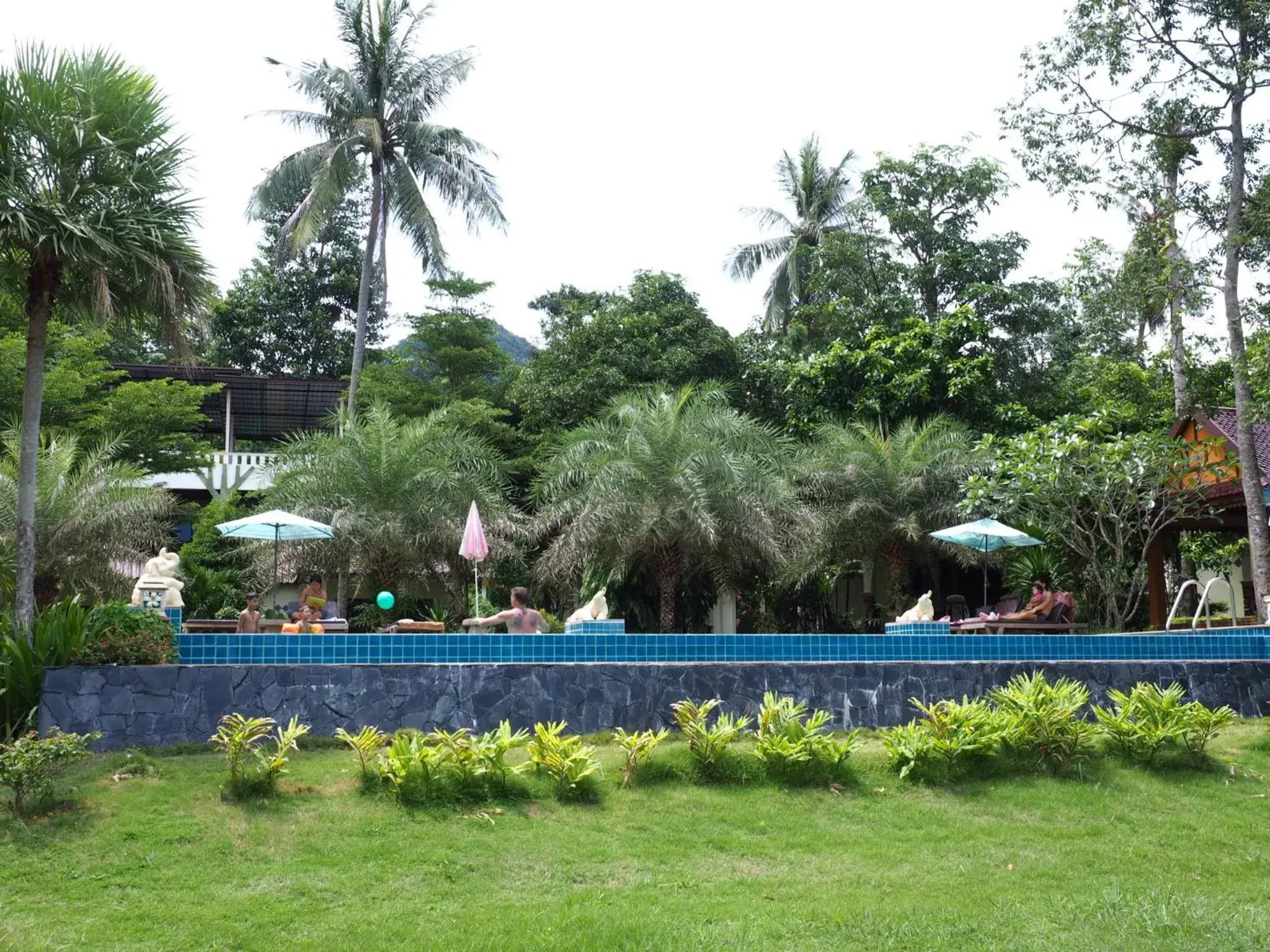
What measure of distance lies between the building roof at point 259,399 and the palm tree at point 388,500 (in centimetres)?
683

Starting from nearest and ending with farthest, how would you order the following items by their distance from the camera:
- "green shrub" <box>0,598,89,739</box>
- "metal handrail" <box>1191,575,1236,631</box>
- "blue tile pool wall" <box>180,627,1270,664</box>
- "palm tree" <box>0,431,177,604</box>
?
"green shrub" <box>0,598,89,739</box>, "blue tile pool wall" <box>180,627,1270,664</box>, "metal handrail" <box>1191,575,1236,631</box>, "palm tree" <box>0,431,177,604</box>

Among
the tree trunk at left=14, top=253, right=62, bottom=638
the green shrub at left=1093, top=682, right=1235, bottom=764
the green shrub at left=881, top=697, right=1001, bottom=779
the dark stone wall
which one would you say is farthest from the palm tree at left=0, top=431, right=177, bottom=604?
the green shrub at left=1093, top=682, right=1235, bottom=764

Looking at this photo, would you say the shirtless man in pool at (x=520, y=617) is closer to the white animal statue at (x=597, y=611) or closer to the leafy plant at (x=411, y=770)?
the white animal statue at (x=597, y=611)

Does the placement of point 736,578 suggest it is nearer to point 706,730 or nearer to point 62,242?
point 706,730

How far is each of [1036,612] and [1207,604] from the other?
3.46m

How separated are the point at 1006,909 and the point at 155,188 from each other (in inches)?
358

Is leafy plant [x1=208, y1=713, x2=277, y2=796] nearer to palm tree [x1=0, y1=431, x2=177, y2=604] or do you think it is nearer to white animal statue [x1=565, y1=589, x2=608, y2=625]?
white animal statue [x1=565, y1=589, x2=608, y2=625]

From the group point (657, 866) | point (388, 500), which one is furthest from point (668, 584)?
point (657, 866)

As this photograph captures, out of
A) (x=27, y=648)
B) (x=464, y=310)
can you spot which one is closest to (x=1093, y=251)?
(x=464, y=310)

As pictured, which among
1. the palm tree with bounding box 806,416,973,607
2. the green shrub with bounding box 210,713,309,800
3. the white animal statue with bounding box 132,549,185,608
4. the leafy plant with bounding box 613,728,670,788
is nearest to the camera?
the green shrub with bounding box 210,713,309,800

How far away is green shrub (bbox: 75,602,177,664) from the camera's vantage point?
10.1 metres

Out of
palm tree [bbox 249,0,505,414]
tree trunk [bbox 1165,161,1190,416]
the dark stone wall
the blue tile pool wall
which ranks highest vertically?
palm tree [bbox 249,0,505,414]

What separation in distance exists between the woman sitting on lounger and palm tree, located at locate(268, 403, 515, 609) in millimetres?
7419

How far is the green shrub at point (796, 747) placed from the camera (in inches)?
378
